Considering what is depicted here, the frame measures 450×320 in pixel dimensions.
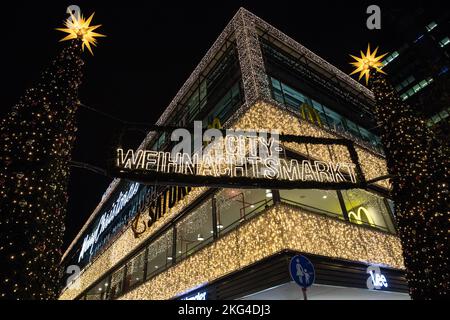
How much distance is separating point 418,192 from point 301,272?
3.30 m

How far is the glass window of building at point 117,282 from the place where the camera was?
16609mm

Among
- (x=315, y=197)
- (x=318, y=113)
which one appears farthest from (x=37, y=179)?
(x=318, y=113)

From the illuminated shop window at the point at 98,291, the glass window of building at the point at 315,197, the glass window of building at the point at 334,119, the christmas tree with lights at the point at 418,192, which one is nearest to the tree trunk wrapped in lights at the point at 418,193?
the christmas tree with lights at the point at 418,192

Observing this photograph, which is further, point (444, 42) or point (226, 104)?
point (444, 42)

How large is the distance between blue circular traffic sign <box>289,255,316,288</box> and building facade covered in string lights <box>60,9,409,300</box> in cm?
135

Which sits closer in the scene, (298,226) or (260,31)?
(298,226)

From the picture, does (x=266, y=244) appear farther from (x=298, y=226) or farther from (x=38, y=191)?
(x=38, y=191)

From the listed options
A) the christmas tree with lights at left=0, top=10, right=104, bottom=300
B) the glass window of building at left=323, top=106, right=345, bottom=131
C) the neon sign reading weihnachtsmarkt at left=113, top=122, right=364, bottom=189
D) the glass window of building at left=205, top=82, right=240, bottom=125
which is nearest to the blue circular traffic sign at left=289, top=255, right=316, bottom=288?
the neon sign reading weihnachtsmarkt at left=113, top=122, right=364, bottom=189

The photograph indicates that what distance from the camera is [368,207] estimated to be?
12.5 m

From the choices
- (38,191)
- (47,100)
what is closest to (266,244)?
(38,191)

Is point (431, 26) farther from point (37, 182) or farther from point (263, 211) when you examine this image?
point (37, 182)

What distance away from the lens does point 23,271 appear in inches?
162
